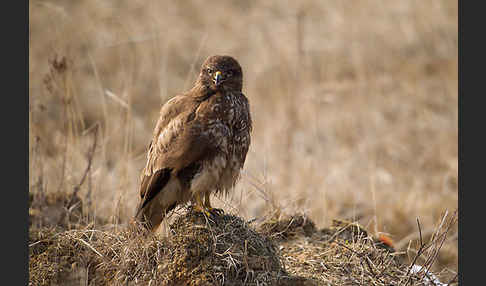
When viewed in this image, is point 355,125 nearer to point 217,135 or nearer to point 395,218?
point 395,218

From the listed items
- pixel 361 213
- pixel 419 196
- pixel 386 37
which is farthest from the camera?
pixel 386 37

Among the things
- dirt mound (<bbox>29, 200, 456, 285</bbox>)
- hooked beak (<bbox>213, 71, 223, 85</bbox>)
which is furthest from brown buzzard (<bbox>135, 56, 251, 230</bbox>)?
dirt mound (<bbox>29, 200, 456, 285</bbox>)

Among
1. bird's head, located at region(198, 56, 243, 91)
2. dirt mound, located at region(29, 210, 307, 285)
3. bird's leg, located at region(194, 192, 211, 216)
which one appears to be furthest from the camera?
bird's head, located at region(198, 56, 243, 91)

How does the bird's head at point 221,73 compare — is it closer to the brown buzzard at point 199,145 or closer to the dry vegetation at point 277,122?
the brown buzzard at point 199,145

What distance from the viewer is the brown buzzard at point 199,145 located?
3406mm

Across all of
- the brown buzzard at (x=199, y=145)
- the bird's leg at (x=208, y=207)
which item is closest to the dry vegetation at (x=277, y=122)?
the bird's leg at (x=208, y=207)

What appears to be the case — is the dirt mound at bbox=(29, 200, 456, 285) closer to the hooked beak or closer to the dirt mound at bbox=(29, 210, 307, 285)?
the dirt mound at bbox=(29, 210, 307, 285)

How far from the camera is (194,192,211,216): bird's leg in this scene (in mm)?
3330

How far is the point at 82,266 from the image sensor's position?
3.26 metres

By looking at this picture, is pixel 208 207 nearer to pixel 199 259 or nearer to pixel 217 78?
pixel 199 259

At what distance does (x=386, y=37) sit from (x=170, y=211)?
8099mm

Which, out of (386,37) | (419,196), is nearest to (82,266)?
(419,196)

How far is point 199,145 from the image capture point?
337cm

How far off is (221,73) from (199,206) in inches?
33.8
